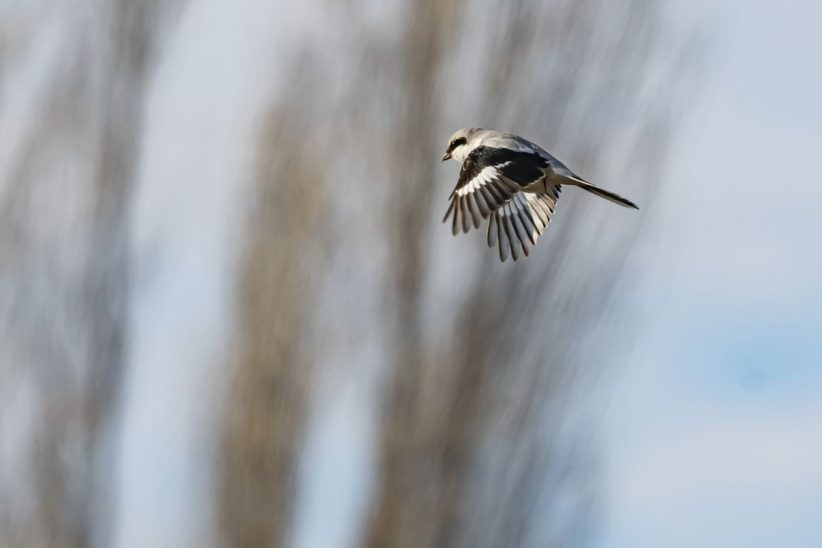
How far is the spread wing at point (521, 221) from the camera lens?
12.2 ft

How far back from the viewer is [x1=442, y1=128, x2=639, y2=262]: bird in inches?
143

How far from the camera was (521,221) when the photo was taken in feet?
12.7

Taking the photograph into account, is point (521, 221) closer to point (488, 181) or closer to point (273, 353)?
point (488, 181)

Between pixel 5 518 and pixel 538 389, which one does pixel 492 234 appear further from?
pixel 5 518

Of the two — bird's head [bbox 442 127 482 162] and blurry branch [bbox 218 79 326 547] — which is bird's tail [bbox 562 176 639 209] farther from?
blurry branch [bbox 218 79 326 547]

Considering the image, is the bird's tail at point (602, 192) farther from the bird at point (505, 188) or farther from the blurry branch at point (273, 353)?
the blurry branch at point (273, 353)

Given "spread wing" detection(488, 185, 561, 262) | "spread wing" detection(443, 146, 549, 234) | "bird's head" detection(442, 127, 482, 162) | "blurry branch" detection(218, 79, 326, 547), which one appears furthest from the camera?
"blurry branch" detection(218, 79, 326, 547)

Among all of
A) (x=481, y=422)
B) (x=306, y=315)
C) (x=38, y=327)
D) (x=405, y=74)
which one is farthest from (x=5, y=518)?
(x=405, y=74)

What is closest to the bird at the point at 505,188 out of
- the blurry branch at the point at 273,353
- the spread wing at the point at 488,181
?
the spread wing at the point at 488,181

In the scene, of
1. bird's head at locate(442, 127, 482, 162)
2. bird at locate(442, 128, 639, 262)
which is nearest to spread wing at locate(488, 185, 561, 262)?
bird at locate(442, 128, 639, 262)

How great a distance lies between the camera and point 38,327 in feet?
16.2

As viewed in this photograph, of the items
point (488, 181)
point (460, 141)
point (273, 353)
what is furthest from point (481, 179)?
point (273, 353)

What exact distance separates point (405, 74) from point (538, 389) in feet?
3.45

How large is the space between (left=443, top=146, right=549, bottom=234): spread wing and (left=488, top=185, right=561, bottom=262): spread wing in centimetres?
5
